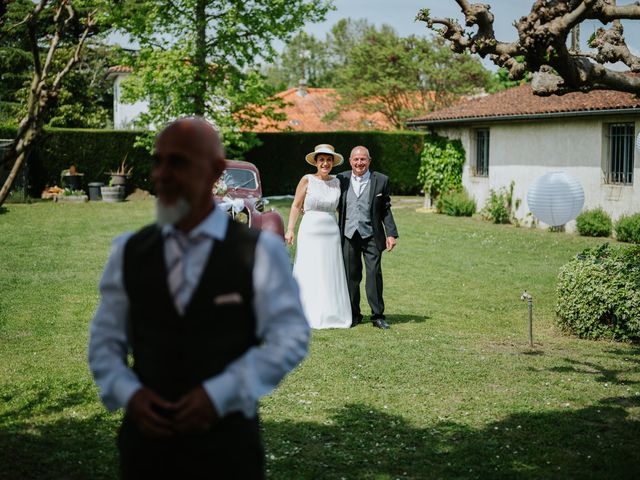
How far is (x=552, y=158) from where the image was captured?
2498 centimetres

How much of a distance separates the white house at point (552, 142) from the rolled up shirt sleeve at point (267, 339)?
18.7 meters

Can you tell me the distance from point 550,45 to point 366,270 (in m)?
5.34

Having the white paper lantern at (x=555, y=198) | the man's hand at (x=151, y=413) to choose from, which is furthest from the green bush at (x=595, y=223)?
the man's hand at (x=151, y=413)

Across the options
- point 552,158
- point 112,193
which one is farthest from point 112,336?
point 112,193

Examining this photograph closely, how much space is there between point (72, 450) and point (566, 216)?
1100 centimetres

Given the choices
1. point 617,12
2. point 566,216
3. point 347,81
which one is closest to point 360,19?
point 347,81

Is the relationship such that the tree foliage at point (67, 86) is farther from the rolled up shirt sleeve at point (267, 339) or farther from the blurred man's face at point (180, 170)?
the rolled up shirt sleeve at point (267, 339)

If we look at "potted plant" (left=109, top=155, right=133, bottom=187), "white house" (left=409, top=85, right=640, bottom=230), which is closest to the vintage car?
"white house" (left=409, top=85, right=640, bottom=230)

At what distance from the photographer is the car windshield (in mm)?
19500

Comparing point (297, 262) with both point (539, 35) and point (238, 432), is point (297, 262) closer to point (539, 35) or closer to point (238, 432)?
point (539, 35)

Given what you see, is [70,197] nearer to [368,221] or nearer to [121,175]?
[121,175]

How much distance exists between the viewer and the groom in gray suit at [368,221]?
405 inches

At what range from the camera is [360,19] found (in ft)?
315

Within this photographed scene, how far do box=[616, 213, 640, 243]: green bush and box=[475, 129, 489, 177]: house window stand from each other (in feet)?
24.9
